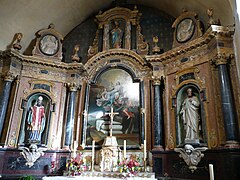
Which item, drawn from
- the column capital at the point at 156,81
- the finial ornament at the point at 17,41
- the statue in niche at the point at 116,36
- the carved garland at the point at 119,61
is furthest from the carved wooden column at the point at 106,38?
the finial ornament at the point at 17,41

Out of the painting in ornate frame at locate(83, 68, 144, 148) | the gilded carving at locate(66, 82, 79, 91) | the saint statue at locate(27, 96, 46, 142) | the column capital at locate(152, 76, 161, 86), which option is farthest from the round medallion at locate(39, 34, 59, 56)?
the column capital at locate(152, 76, 161, 86)

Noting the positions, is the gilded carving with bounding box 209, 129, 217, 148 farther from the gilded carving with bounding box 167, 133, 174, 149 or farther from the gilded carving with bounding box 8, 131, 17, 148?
the gilded carving with bounding box 8, 131, 17, 148

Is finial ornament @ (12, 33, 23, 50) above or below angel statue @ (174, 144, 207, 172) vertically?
above

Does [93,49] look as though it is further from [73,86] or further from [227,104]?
[227,104]

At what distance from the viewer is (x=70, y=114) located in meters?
8.38

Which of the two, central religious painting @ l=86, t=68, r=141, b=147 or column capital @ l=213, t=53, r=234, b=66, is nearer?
column capital @ l=213, t=53, r=234, b=66

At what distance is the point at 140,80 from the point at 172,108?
1.60m

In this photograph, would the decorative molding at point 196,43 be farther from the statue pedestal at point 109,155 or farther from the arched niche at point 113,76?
the statue pedestal at point 109,155

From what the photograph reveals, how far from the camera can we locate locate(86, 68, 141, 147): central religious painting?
313 inches

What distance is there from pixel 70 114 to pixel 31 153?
70.9 inches

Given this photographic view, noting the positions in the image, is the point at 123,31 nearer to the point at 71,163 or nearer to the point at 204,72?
the point at 204,72

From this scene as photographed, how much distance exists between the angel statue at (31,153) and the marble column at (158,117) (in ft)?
12.4

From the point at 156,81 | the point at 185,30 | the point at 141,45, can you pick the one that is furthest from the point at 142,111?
the point at 185,30

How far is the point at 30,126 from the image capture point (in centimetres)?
789
